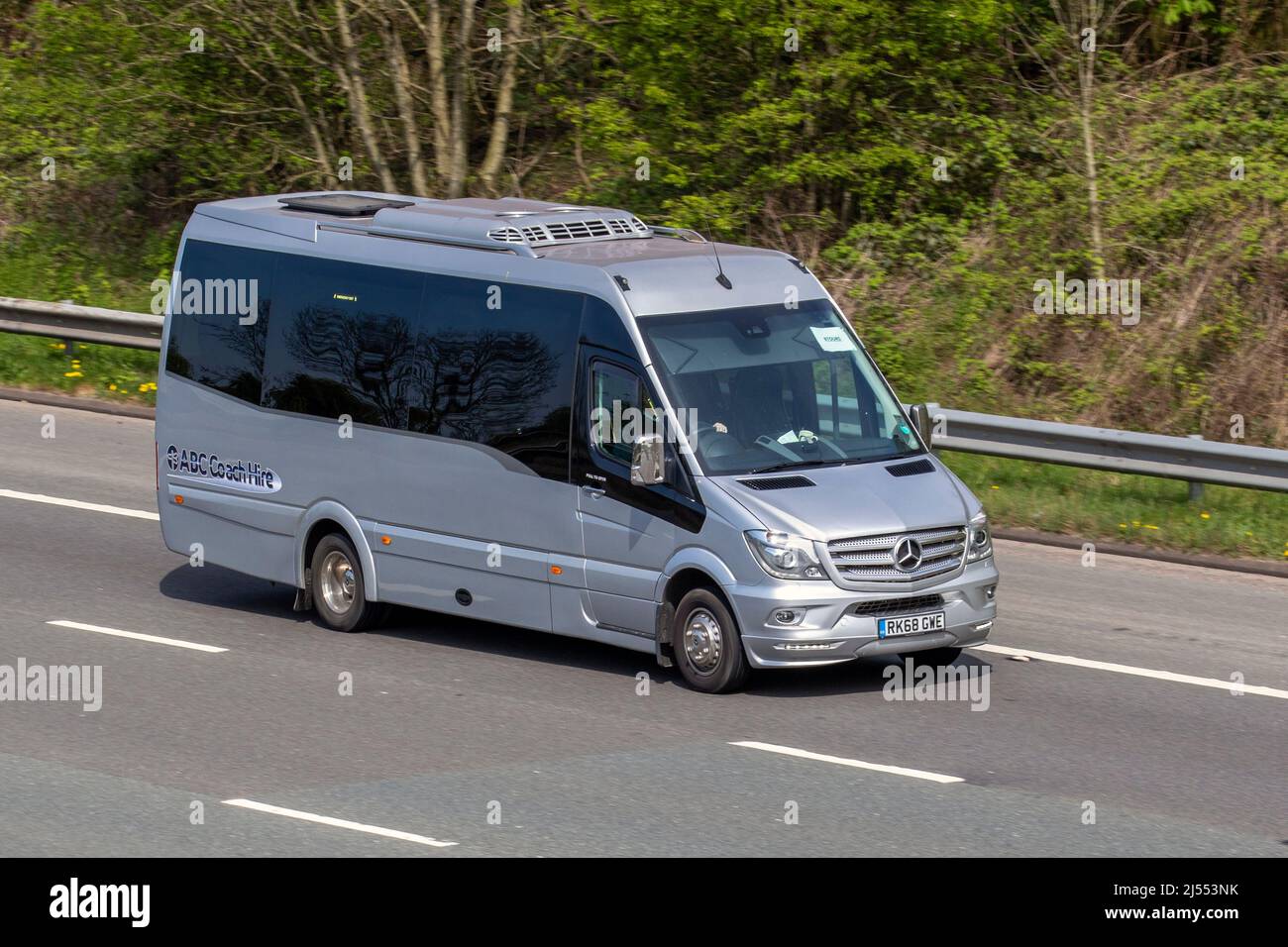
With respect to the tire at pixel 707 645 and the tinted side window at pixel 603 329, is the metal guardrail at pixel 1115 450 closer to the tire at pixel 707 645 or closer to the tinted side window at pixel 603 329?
the tinted side window at pixel 603 329

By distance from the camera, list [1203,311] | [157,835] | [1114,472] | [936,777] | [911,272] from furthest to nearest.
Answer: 1. [911,272]
2. [1203,311]
3. [1114,472]
4. [936,777]
5. [157,835]

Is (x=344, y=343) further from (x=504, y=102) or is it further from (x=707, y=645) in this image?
(x=504, y=102)

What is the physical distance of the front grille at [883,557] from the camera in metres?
10.8

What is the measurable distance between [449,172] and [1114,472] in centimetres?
1034

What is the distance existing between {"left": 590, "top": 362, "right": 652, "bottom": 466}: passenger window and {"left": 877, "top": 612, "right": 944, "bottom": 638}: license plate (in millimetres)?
1787

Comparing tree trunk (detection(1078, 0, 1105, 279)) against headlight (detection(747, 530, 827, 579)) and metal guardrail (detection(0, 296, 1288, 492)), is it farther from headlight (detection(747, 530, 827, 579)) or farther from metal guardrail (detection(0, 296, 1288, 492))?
headlight (detection(747, 530, 827, 579))

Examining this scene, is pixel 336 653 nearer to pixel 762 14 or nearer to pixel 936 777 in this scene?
pixel 936 777

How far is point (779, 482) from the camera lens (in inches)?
435

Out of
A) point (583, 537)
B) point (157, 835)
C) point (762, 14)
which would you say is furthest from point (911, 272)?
point (157, 835)

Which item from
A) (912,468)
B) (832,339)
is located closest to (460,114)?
(832,339)

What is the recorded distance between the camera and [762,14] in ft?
67.6

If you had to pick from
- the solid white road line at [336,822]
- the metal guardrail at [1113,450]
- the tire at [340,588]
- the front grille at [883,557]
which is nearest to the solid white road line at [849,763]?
the front grille at [883,557]

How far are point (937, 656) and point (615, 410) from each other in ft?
7.99
